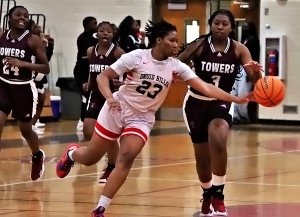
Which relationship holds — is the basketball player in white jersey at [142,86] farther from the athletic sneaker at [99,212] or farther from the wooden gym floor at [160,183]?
the wooden gym floor at [160,183]

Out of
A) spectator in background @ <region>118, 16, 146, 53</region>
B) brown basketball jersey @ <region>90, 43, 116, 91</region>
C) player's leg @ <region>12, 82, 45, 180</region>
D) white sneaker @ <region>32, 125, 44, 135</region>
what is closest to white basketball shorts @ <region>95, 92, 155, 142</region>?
player's leg @ <region>12, 82, 45, 180</region>

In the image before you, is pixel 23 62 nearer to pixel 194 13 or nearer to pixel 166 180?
pixel 166 180

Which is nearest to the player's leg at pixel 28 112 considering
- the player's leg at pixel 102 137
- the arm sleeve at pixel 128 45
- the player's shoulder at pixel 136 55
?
the player's leg at pixel 102 137

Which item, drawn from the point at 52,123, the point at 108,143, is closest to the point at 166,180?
the point at 108,143

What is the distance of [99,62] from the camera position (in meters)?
10.1

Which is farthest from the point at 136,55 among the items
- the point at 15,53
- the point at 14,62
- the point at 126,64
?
the point at 15,53

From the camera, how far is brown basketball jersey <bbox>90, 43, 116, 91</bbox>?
10.1 metres

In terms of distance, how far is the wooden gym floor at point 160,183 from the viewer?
25.9ft

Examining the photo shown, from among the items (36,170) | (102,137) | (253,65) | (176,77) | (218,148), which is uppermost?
(253,65)

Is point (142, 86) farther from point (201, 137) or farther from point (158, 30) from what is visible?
point (201, 137)

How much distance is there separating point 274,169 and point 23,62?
389 cm

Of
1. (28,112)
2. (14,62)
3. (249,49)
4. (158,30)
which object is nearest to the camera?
(158,30)

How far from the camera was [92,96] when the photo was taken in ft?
33.3

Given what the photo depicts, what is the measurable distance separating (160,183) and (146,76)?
2744 mm
